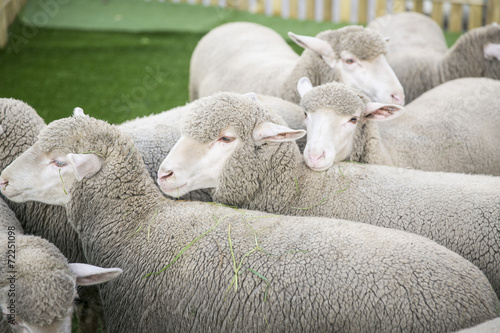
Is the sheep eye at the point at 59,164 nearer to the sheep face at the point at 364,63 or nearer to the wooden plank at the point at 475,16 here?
the sheep face at the point at 364,63

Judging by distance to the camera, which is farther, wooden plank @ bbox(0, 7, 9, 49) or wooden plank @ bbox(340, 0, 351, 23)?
wooden plank @ bbox(340, 0, 351, 23)

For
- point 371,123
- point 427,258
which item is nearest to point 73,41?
point 371,123

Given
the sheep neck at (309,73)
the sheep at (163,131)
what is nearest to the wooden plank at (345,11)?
the sheep neck at (309,73)

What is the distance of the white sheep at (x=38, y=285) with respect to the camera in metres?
2.35

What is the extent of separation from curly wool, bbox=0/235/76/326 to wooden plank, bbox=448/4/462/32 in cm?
845

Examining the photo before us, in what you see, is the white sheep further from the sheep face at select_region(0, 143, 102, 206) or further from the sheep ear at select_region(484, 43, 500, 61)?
the sheep ear at select_region(484, 43, 500, 61)

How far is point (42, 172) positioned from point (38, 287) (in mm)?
705

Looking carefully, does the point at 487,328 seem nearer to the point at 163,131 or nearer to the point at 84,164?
the point at 84,164

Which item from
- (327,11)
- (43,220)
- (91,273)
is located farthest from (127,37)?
(91,273)

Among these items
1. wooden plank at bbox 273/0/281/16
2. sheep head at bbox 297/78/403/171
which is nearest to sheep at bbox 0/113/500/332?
sheep head at bbox 297/78/403/171

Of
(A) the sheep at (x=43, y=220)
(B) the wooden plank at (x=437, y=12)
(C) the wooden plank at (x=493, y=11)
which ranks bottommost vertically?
(B) the wooden plank at (x=437, y=12)

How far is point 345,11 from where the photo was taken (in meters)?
10.0

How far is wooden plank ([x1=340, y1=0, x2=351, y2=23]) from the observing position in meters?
9.98

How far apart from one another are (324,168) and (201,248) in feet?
3.18
